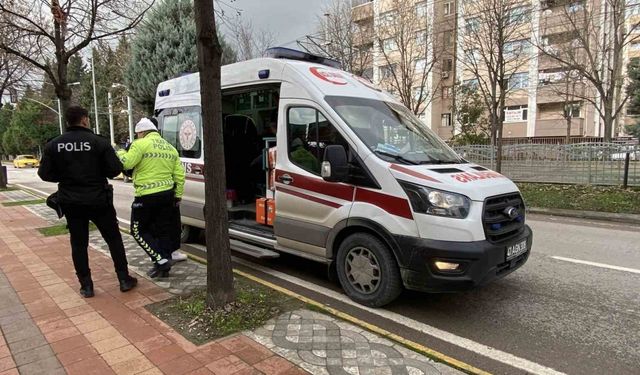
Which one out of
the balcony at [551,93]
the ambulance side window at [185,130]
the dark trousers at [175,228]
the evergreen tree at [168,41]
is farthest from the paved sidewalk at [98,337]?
the balcony at [551,93]

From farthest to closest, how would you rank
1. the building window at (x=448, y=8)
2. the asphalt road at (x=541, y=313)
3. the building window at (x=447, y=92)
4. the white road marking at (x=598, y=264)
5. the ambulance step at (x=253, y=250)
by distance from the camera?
1. the building window at (x=447, y=92)
2. the building window at (x=448, y=8)
3. the white road marking at (x=598, y=264)
4. the ambulance step at (x=253, y=250)
5. the asphalt road at (x=541, y=313)

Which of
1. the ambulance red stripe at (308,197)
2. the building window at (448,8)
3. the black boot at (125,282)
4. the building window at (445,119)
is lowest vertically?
the black boot at (125,282)

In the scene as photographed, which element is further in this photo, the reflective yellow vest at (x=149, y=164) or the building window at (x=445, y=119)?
the building window at (x=445, y=119)

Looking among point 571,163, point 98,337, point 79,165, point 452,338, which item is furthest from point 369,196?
point 571,163

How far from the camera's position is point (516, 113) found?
3831 cm

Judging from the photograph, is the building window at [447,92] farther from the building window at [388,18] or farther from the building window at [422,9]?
the building window at [388,18]

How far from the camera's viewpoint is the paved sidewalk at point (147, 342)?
10.7 feet

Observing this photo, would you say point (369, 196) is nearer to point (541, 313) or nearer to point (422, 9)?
point (541, 313)

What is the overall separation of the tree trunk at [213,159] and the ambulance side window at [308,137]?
122cm

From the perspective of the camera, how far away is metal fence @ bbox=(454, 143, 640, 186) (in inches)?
519

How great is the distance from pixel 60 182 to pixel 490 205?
4.27 m

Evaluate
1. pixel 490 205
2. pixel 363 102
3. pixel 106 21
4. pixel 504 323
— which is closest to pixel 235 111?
pixel 363 102

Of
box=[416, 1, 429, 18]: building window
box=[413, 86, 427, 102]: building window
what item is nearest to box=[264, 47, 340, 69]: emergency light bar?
box=[413, 86, 427, 102]: building window

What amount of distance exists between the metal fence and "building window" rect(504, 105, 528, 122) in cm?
2266
